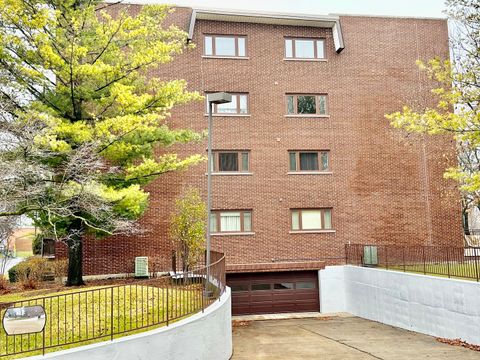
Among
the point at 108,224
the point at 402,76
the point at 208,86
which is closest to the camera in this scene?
the point at 108,224

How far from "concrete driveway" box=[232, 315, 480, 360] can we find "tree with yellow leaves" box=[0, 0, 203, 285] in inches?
235

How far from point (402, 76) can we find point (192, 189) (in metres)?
12.4

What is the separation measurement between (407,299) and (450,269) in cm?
231

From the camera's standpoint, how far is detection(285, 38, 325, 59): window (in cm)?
2481

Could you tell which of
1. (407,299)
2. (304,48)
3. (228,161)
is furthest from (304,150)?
(407,299)

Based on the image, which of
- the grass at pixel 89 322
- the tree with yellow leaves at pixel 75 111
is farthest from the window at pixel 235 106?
the grass at pixel 89 322

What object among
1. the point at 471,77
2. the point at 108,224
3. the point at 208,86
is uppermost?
the point at 208,86

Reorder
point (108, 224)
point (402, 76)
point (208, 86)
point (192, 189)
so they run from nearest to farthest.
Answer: point (108, 224) < point (192, 189) < point (208, 86) < point (402, 76)

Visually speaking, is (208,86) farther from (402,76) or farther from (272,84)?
(402,76)

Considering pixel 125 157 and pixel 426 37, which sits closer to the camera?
pixel 125 157

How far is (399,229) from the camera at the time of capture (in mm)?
24609

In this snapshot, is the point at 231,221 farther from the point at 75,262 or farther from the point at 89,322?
the point at 89,322

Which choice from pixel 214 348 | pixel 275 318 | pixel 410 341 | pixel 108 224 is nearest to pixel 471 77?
pixel 410 341

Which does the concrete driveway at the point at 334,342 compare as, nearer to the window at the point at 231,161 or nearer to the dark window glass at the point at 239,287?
the dark window glass at the point at 239,287
